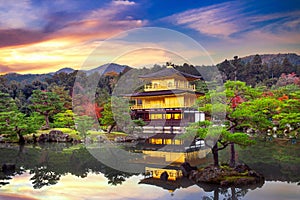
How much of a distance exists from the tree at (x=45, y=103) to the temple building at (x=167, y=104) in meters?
5.20

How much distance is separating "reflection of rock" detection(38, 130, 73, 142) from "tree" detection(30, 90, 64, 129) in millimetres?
2115

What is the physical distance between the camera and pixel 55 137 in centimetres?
1845

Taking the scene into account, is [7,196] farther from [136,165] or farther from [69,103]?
[69,103]

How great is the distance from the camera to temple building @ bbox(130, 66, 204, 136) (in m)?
20.0

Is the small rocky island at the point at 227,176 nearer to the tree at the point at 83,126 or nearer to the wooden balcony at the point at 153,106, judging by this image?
the tree at the point at 83,126

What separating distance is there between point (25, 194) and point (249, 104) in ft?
20.8

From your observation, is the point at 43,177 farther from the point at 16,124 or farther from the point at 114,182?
the point at 16,124

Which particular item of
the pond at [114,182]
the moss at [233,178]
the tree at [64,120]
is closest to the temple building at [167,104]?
the tree at [64,120]

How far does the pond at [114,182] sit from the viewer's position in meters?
6.86

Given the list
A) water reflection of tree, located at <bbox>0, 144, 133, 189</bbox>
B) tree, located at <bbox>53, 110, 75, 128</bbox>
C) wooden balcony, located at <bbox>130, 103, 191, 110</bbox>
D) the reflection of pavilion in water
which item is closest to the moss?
water reflection of tree, located at <bbox>0, 144, 133, 189</bbox>

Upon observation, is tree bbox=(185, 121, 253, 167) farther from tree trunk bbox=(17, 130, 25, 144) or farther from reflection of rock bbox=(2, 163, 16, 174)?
tree trunk bbox=(17, 130, 25, 144)

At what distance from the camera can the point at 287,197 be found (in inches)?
257

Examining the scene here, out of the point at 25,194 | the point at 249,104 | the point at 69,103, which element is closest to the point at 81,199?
the point at 25,194

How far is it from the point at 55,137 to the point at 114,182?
1125 cm
